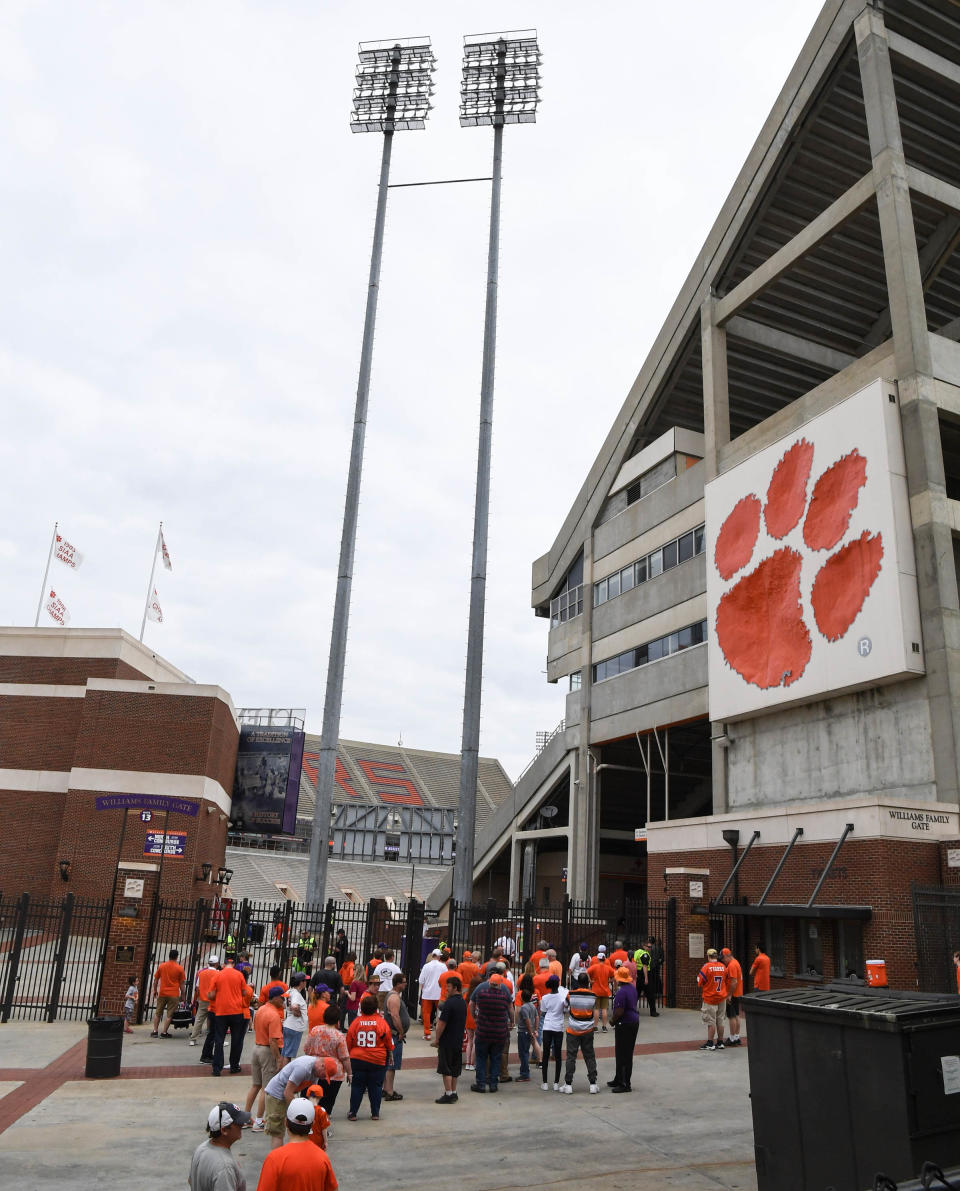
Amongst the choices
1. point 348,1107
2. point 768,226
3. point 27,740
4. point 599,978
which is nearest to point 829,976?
point 599,978

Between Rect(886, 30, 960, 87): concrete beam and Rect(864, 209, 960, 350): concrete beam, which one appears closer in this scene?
Rect(886, 30, 960, 87): concrete beam

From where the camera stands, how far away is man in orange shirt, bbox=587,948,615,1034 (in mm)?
19562

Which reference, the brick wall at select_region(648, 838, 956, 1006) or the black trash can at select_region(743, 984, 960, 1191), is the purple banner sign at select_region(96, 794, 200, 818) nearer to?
the brick wall at select_region(648, 838, 956, 1006)

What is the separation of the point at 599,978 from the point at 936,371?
19.1 m

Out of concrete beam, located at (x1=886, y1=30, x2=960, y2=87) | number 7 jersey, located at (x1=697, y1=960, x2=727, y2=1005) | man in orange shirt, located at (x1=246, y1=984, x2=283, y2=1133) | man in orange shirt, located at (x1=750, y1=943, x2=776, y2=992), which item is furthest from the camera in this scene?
concrete beam, located at (x1=886, y1=30, x2=960, y2=87)

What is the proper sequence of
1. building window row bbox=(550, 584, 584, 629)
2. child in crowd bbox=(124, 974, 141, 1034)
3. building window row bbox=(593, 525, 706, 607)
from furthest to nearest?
building window row bbox=(550, 584, 584, 629) < building window row bbox=(593, 525, 706, 607) < child in crowd bbox=(124, 974, 141, 1034)

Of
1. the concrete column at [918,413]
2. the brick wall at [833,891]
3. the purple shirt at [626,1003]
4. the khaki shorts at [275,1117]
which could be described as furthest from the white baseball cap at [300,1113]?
the concrete column at [918,413]

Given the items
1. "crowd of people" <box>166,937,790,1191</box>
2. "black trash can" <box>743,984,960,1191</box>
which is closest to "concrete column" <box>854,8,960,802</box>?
"crowd of people" <box>166,937,790,1191</box>

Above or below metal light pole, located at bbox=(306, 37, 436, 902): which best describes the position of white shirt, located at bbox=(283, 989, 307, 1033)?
below

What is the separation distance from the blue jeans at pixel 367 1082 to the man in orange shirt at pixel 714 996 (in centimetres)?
755

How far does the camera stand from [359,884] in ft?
213

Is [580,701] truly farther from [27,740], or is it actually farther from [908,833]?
[27,740]

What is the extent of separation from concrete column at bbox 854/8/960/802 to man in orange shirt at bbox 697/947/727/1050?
920 centimetres

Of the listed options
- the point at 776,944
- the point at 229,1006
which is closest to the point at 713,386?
the point at 776,944
